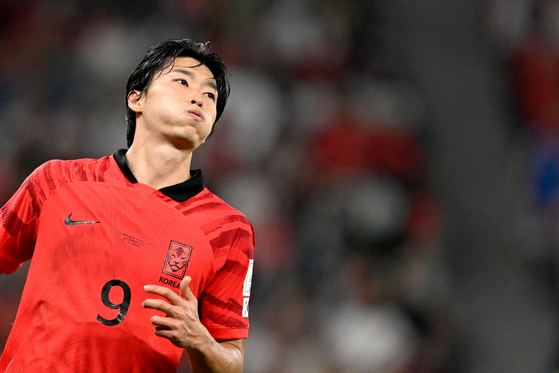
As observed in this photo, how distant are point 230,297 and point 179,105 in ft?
2.72

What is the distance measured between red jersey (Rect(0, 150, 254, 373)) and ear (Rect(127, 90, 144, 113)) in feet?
1.10

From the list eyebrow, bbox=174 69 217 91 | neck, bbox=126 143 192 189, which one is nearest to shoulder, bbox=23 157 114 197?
neck, bbox=126 143 192 189

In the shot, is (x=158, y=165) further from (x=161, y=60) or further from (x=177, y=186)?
(x=161, y=60)

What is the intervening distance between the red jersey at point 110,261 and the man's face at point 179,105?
0.19m

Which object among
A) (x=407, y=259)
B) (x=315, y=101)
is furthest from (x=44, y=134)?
(x=407, y=259)

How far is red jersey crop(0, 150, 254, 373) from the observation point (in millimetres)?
2059

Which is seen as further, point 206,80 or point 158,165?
point 206,80

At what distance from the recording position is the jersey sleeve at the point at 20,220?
2.26 m

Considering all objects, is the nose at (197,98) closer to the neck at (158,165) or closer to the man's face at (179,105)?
the man's face at (179,105)

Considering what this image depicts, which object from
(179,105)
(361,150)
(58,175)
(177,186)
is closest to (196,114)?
(179,105)

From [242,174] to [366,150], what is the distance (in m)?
1.23

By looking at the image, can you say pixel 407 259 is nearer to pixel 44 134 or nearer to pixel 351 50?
pixel 351 50

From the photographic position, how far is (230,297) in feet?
7.79

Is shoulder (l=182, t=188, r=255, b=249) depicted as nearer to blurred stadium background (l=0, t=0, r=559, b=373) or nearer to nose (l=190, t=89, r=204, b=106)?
nose (l=190, t=89, r=204, b=106)
